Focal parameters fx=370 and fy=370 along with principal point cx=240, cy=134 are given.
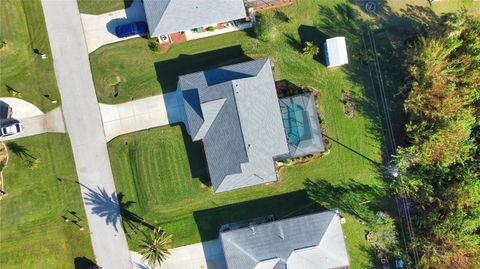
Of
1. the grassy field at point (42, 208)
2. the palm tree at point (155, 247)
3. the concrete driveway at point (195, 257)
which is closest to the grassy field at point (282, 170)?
the concrete driveway at point (195, 257)

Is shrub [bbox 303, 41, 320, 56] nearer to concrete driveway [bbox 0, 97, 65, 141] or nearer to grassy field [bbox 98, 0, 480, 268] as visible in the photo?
grassy field [bbox 98, 0, 480, 268]

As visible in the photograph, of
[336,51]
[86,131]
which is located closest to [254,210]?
[336,51]

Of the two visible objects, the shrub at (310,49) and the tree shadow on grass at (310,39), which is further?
the tree shadow on grass at (310,39)

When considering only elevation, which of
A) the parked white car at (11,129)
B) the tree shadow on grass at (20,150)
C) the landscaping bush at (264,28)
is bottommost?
the tree shadow on grass at (20,150)

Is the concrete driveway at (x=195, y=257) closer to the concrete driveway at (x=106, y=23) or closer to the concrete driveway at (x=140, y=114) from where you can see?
the concrete driveway at (x=140, y=114)

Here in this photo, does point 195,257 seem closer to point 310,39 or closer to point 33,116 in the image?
point 33,116

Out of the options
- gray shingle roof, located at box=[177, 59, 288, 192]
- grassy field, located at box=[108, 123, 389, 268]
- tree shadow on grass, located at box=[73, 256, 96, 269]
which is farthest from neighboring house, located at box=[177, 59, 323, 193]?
tree shadow on grass, located at box=[73, 256, 96, 269]
